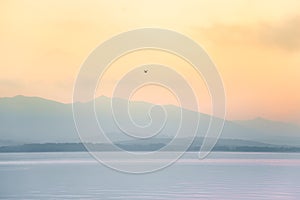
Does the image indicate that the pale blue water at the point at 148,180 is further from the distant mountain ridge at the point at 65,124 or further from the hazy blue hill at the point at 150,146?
the distant mountain ridge at the point at 65,124

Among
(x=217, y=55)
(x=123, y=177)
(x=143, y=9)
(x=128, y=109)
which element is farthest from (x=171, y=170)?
(x=143, y=9)

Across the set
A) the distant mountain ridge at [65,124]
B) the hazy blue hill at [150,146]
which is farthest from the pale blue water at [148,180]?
the distant mountain ridge at [65,124]

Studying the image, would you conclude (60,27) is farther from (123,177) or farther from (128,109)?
(123,177)

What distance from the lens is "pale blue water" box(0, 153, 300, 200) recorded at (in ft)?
14.3

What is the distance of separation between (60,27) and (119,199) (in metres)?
1.42

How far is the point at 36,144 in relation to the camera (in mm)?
4625

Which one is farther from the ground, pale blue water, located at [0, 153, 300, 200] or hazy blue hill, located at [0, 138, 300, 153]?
hazy blue hill, located at [0, 138, 300, 153]

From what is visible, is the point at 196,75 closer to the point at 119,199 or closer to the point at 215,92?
the point at 215,92

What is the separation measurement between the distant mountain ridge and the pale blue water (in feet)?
0.68

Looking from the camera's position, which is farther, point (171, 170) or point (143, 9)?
point (171, 170)

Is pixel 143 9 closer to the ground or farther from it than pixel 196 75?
farther from it

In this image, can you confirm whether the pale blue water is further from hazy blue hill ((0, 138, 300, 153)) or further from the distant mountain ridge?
the distant mountain ridge

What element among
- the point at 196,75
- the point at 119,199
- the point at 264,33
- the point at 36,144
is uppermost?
the point at 264,33

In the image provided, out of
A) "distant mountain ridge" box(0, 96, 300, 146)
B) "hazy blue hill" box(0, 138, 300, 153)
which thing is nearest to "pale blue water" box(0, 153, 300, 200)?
"hazy blue hill" box(0, 138, 300, 153)
